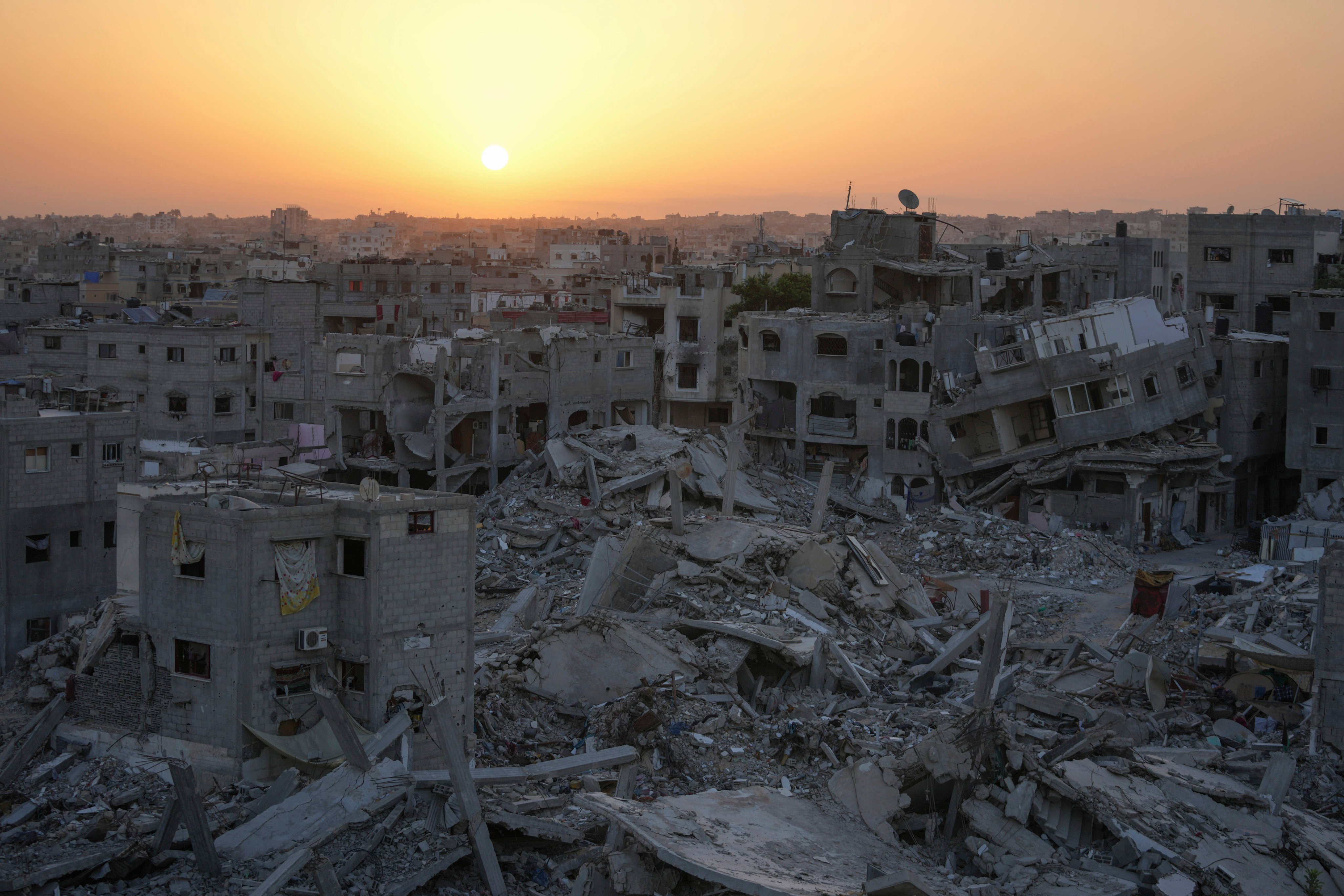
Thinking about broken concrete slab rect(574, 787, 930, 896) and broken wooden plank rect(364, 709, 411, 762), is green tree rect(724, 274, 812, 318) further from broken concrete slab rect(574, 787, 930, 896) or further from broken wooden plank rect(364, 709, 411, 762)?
broken concrete slab rect(574, 787, 930, 896)

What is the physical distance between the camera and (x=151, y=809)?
18672 mm

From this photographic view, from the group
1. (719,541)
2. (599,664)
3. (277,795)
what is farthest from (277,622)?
(719,541)

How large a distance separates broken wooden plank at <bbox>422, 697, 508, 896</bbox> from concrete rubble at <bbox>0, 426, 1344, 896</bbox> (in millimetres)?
38

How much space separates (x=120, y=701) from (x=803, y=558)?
1295 centimetres

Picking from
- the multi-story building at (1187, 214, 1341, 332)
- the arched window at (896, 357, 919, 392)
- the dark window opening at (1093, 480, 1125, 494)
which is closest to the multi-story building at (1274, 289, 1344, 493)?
the dark window opening at (1093, 480, 1125, 494)

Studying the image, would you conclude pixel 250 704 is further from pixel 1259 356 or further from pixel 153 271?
pixel 153 271

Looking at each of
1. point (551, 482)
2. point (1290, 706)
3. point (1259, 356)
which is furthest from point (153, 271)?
point (1290, 706)

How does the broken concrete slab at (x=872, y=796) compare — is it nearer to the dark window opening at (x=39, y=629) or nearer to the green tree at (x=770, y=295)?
the dark window opening at (x=39, y=629)

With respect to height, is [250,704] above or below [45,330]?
below

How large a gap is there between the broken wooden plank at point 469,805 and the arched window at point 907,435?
26.8 m

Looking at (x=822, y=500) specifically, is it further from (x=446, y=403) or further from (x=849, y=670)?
(x=446, y=403)

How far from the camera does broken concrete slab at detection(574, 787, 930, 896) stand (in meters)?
14.9

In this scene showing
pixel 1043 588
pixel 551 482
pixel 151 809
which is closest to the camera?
pixel 151 809

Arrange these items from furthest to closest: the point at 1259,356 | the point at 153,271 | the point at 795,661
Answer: the point at 153,271 < the point at 1259,356 < the point at 795,661
